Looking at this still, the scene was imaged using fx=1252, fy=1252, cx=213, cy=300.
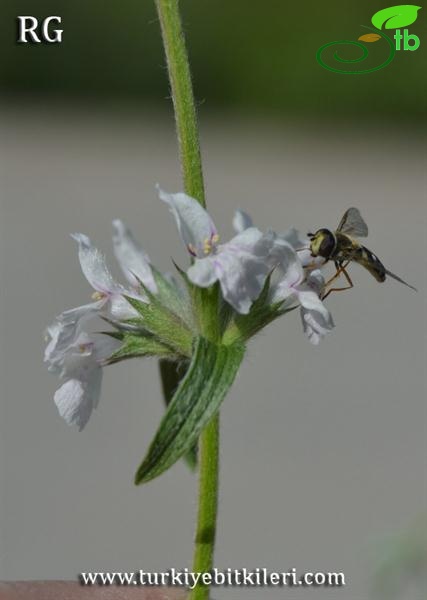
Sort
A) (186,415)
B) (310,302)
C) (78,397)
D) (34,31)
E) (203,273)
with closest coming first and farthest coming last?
(186,415), (203,273), (310,302), (78,397), (34,31)

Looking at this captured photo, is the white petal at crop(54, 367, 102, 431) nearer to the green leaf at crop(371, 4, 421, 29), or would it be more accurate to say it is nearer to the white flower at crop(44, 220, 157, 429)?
the white flower at crop(44, 220, 157, 429)

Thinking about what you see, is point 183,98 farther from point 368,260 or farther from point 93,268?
point 368,260

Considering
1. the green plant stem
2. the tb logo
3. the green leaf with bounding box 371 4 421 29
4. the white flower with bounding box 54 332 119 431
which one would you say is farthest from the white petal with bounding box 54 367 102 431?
the green leaf with bounding box 371 4 421 29

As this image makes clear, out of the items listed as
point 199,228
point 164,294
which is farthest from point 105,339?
point 199,228

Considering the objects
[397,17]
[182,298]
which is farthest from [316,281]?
[397,17]

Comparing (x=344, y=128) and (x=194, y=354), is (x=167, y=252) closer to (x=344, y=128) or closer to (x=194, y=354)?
(x=344, y=128)

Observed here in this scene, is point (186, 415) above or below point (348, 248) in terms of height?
below
